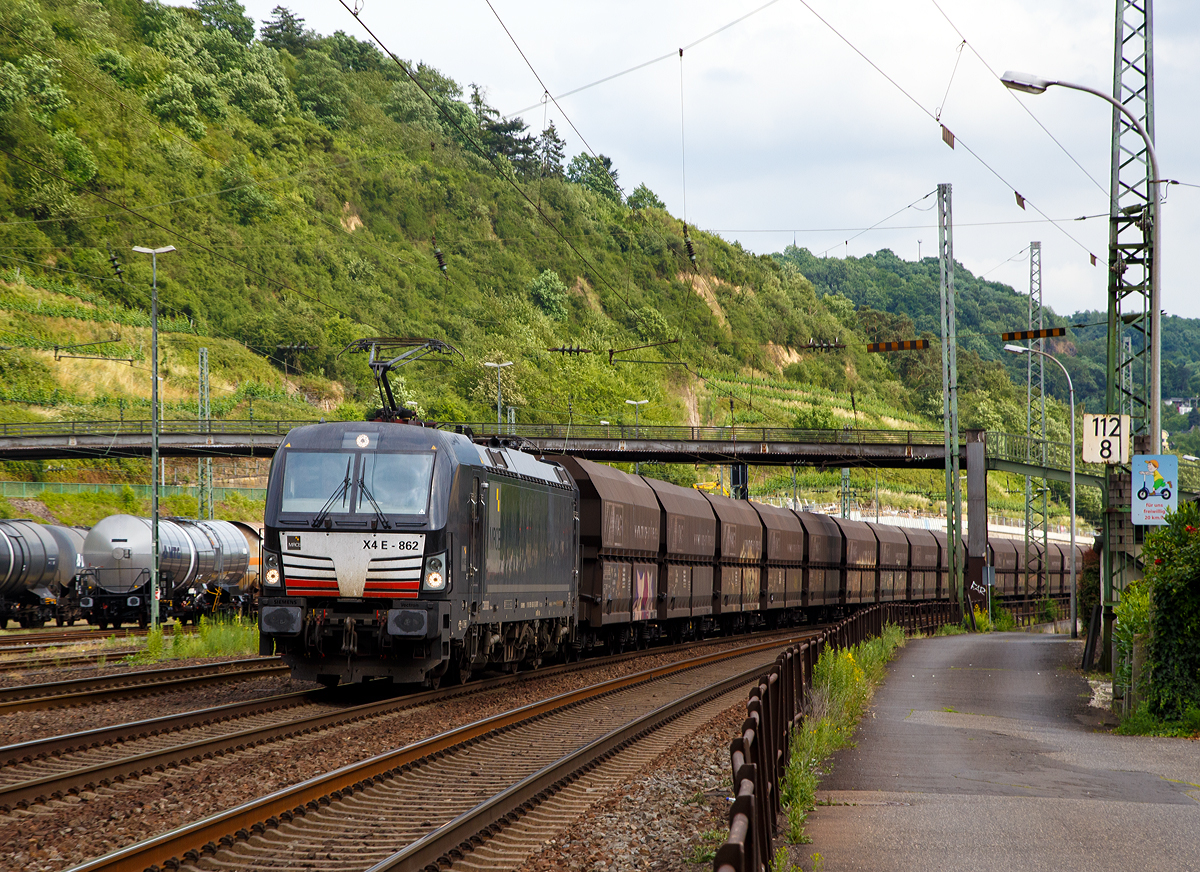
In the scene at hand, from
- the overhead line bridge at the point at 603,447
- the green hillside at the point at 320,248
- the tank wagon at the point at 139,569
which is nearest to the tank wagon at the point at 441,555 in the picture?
the tank wagon at the point at 139,569

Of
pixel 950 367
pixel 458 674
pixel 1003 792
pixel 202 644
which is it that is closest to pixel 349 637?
pixel 458 674

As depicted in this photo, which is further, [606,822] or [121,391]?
[121,391]

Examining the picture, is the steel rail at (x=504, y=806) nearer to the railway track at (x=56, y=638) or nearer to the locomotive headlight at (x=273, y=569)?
the locomotive headlight at (x=273, y=569)

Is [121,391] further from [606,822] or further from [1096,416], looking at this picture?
[606,822]

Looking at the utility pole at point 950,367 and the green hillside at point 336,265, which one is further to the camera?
the green hillside at point 336,265

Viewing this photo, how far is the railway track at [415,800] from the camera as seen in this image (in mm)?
7957

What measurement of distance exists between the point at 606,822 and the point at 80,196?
337ft

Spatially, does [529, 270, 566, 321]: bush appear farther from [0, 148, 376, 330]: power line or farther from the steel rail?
the steel rail

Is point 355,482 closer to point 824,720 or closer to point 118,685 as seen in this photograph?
point 118,685

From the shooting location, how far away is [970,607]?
45.0 meters

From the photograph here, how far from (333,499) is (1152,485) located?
1171 centimetres

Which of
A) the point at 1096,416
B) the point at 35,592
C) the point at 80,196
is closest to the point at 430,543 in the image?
the point at 1096,416

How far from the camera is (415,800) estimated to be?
10016mm

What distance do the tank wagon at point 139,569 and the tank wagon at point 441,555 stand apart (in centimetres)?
1657
